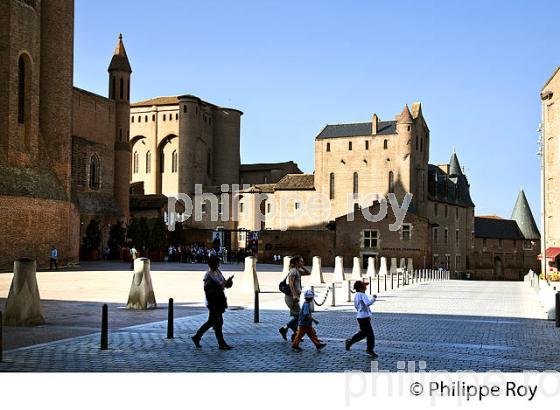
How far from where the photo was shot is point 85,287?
2672cm

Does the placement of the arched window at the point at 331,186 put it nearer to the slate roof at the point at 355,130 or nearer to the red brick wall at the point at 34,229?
the slate roof at the point at 355,130

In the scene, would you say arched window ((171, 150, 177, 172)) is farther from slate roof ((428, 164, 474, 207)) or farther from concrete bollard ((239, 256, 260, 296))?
concrete bollard ((239, 256, 260, 296))

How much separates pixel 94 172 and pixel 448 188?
42814 mm

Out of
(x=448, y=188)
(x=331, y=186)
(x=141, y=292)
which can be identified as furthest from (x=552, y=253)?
(x=448, y=188)

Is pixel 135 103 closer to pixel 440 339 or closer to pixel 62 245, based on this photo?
pixel 62 245

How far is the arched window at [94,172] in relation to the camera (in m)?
63.1

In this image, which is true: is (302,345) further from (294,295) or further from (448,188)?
(448,188)

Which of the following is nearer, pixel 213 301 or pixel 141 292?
pixel 213 301

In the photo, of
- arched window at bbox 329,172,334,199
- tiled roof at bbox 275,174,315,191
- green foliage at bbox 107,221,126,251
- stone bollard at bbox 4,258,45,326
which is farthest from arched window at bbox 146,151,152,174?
stone bollard at bbox 4,258,45,326

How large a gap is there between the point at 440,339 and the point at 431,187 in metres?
69.5

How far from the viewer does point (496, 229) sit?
99.0 meters

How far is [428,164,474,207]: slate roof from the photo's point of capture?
82.6 meters

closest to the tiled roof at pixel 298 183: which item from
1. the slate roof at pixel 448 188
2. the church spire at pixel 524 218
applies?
the slate roof at pixel 448 188

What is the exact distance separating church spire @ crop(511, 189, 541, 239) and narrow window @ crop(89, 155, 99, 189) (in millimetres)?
62512
